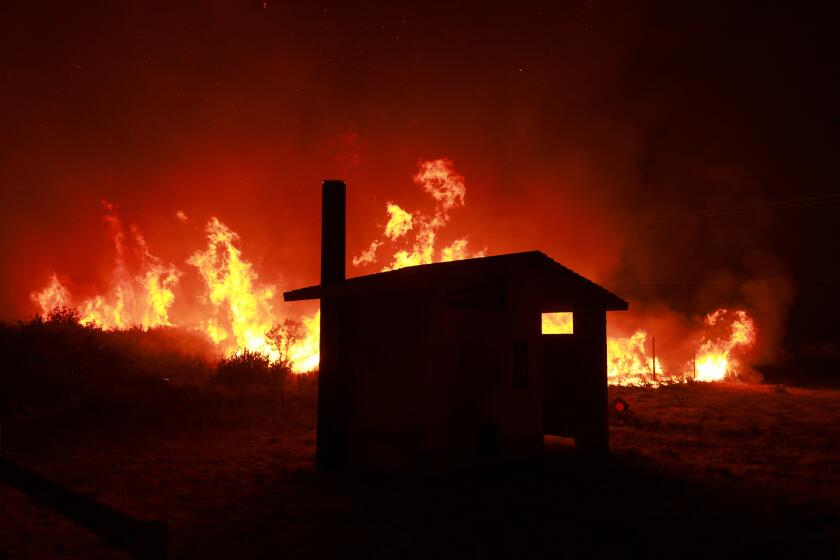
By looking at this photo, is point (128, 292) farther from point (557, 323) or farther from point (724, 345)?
point (724, 345)

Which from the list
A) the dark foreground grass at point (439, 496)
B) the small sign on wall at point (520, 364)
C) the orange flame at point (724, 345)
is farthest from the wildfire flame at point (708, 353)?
the small sign on wall at point (520, 364)

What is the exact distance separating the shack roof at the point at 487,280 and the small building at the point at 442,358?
0.03m

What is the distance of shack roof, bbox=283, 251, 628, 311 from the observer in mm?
11867

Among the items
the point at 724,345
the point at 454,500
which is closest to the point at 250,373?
the point at 454,500

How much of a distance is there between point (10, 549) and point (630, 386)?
96.1ft

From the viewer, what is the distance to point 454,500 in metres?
10.5

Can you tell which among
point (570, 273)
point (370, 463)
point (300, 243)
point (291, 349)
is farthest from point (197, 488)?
point (300, 243)

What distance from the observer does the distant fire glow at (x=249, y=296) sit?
41.7 meters

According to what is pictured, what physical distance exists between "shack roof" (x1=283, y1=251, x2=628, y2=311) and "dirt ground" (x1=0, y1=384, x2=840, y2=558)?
367 cm

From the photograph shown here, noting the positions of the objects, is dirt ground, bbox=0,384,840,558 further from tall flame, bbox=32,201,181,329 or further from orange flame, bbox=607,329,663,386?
tall flame, bbox=32,201,181,329

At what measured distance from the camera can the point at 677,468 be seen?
13430 millimetres

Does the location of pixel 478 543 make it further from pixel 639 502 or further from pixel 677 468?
pixel 677 468

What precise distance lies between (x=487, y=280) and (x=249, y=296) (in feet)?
106

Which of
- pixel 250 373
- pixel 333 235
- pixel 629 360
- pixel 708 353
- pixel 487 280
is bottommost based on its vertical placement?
pixel 250 373
